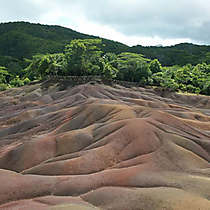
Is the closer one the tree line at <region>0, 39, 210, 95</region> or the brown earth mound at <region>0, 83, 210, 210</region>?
the brown earth mound at <region>0, 83, 210, 210</region>

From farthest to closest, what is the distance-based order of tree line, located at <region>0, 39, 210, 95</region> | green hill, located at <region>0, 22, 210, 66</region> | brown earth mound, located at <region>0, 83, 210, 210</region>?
green hill, located at <region>0, 22, 210, 66</region>, tree line, located at <region>0, 39, 210, 95</region>, brown earth mound, located at <region>0, 83, 210, 210</region>

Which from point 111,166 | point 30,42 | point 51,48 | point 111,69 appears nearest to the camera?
point 111,166

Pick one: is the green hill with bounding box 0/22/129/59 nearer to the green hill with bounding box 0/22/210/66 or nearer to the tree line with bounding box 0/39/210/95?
the green hill with bounding box 0/22/210/66

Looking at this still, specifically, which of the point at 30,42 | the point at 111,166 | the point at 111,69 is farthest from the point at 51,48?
the point at 111,166

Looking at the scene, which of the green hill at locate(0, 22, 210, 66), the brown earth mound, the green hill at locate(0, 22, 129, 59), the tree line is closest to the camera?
the brown earth mound

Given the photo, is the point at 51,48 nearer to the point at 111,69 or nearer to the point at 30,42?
the point at 30,42

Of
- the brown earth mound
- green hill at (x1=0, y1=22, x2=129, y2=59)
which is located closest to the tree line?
the brown earth mound

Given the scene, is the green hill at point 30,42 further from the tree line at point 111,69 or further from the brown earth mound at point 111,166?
the brown earth mound at point 111,166

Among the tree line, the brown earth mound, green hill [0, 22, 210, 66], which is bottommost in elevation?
the brown earth mound

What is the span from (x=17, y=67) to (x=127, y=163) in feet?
345

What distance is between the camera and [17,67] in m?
109

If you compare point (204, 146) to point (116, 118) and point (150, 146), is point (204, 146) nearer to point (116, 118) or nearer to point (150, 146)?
point (150, 146)

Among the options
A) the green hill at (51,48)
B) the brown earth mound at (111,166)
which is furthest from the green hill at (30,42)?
the brown earth mound at (111,166)

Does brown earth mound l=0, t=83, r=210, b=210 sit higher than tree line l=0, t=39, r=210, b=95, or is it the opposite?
tree line l=0, t=39, r=210, b=95
